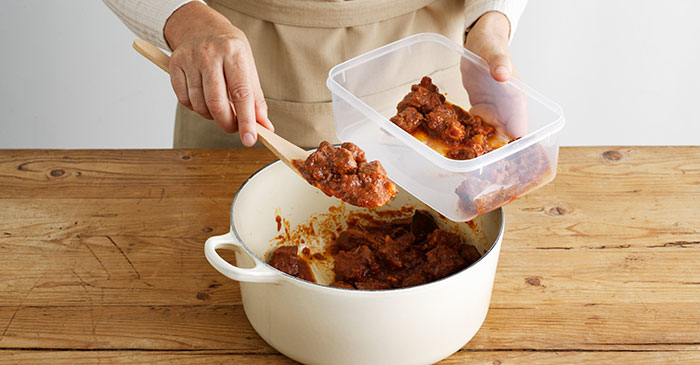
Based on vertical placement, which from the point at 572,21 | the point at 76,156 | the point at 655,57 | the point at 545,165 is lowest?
the point at 655,57

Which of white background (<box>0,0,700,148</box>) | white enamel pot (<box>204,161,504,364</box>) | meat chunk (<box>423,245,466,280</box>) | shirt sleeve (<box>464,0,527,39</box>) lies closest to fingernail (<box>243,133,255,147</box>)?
white enamel pot (<box>204,161,504,364</box>)

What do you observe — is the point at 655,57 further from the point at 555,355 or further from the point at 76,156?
the point at 76,156

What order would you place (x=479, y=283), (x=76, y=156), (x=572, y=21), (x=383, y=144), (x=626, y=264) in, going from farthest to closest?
1. (x=572, y=21)
2. (x=76, y=156)
3. (x=626, y=264)
4. (x=383, y=144)
5. (x=479, y=283)

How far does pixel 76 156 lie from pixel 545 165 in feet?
3.23

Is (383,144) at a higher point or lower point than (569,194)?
higher

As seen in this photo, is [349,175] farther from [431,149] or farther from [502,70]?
[502,70]

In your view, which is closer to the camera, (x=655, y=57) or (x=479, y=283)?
(x=479, y=283)

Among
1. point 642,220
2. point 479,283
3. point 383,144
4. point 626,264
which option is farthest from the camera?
point 642,220

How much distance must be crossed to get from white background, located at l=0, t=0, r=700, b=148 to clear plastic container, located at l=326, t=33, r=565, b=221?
1204 mm

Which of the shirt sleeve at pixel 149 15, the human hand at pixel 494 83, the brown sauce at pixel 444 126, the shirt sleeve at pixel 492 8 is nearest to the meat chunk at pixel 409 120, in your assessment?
the brown sauce at pixel 444 126

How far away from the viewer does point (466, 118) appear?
3.58 feet

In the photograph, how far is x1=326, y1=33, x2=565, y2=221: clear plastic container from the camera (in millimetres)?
917

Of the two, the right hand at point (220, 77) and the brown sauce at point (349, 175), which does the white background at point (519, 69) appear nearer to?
the right hand at point (220, 77)

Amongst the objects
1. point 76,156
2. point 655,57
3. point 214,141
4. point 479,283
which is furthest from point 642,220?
point 655,57
